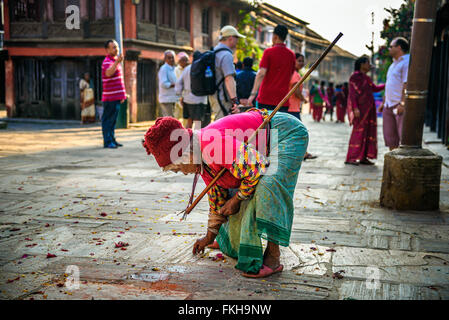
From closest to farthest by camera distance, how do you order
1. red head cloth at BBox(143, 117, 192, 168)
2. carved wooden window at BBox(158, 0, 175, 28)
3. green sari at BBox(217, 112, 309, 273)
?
red head cloth at BBox(143, 117, 192, 168)
green sari at BBox(217, 112, 309, 273)
carved wooden window at BBox(158, 0, 175, 28)

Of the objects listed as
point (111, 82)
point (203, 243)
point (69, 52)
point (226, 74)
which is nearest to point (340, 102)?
point (69, 52)

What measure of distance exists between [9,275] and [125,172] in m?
3.82

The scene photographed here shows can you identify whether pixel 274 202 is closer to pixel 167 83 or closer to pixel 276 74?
pixel 276 74

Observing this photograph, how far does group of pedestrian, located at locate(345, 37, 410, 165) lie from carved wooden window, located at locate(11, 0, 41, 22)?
592 inches

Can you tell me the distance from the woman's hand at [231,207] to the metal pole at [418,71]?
245 cm

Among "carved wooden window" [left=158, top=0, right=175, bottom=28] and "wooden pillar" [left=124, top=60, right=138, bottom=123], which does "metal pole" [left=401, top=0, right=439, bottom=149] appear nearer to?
"wooden pillar" [left=124, top=60, right=138, bottom=123]

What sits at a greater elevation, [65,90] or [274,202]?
[65,90]

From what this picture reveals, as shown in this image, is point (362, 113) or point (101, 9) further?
point (101, 9)

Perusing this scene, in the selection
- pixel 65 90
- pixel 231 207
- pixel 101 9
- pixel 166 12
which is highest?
pixel 166 12

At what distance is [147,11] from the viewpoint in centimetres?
1892

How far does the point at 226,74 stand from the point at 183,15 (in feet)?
52.4

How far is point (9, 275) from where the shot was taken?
9.86 ft

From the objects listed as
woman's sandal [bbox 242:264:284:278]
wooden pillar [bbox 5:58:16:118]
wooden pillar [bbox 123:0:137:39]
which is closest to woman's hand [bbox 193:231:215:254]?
woman's sandal [bbox 242:264:284:278]

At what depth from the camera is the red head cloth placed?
272 centimetres
